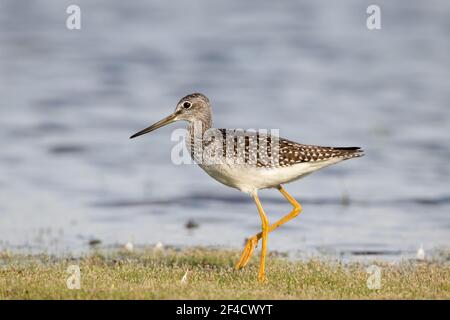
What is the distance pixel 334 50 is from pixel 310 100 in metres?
4.52

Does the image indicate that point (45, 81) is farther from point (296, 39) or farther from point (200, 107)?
point (200, 107)

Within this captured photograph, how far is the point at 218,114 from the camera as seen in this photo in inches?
856

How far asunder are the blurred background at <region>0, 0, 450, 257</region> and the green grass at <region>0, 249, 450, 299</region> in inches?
56.0

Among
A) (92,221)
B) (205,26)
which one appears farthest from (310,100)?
(92,221)

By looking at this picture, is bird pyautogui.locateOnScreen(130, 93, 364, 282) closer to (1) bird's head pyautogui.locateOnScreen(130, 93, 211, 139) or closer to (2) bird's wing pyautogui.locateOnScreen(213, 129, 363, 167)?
(2) bird's wing pyautogui.locateOnScreen(213, 129, 363, 167)

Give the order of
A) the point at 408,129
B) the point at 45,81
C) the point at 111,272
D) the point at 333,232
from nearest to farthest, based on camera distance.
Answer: the point at 111,272
the point at 333,232
the point at 408,129
the point at 45,81

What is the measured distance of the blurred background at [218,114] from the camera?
15.2 metres

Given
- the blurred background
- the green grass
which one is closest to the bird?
the green grass

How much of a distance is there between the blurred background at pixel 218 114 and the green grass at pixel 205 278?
1.42m

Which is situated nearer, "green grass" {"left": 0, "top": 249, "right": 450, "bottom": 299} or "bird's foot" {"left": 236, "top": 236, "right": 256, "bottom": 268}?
"green grass" {"left": 0, "top": 249, "right": 450, "bottom": 299}

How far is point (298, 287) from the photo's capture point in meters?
9.95

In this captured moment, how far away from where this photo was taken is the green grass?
30.8 feet

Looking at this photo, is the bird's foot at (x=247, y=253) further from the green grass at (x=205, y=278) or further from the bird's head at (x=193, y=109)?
the bird's head at (x=193, y=109)

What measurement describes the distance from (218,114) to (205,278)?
455 inches
